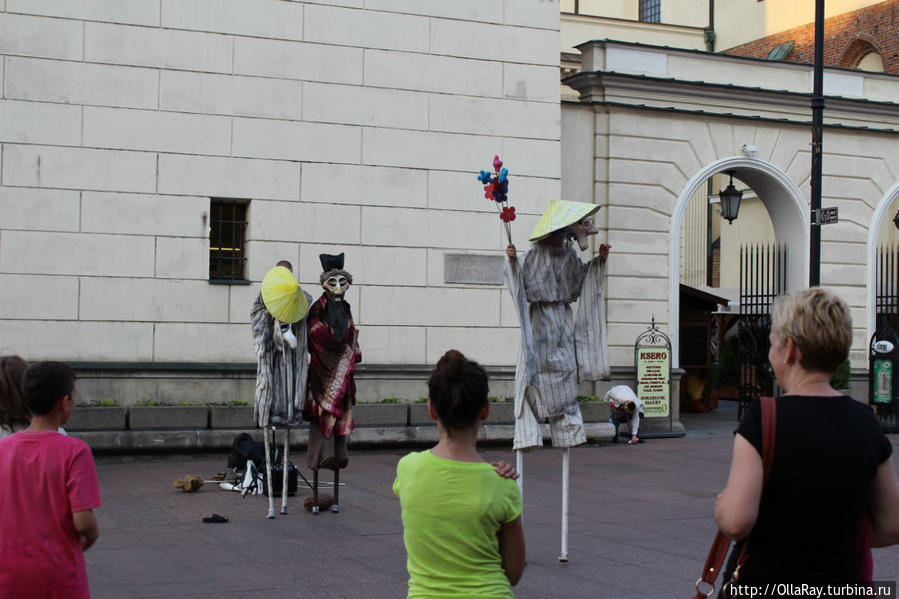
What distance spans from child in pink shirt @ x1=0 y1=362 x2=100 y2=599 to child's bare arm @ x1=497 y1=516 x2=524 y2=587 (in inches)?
57.4

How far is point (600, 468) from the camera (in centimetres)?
1365

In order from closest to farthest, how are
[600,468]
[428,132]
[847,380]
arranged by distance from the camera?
[600,468], [428,132], [847,380]

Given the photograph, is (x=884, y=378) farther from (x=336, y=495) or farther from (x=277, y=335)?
(x=277, y=335)

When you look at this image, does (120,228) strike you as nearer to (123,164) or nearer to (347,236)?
(123,164)

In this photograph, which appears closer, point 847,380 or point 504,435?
point 504,435

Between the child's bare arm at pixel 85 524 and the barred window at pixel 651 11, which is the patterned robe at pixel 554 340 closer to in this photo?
the child's bare arm at pixel 85 524

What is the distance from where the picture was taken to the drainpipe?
31234 mm

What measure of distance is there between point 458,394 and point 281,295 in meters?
6.36

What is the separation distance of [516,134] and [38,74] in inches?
243

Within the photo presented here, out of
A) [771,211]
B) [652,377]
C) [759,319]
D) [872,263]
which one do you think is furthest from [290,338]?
[872,263]

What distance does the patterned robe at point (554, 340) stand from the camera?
8305mm

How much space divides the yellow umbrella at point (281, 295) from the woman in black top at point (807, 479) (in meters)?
6.92

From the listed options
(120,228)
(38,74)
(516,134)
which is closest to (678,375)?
(516,134)

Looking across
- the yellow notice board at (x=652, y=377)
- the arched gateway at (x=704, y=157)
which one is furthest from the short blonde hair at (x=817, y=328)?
the arched gateway at (x=704, y=157)
